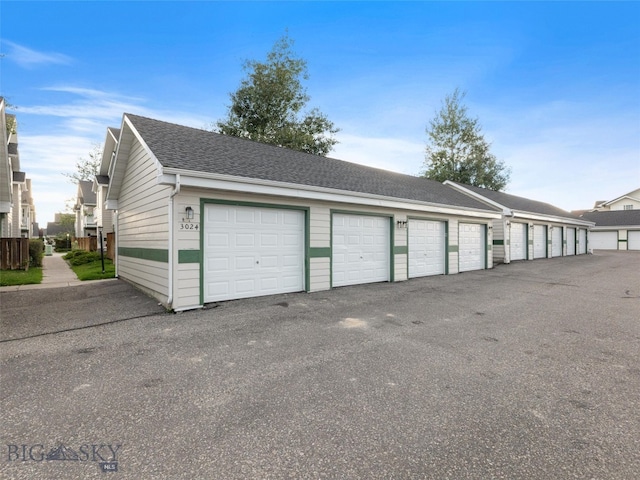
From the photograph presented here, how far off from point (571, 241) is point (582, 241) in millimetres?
3115

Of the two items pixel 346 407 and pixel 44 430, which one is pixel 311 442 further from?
pixel 44 430

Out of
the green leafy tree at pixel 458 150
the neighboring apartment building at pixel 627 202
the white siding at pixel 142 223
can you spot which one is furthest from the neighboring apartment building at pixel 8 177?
the neighboring apartment building at pixel 627 202

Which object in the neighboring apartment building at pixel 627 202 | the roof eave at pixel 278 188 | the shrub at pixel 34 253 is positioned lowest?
the shrub at pixel 34 253

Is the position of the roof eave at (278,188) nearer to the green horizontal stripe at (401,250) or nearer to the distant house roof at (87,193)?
the green horizontal stripe at (401,250)

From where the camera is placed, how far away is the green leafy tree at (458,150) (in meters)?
32.0

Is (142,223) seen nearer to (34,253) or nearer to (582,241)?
(34,253)

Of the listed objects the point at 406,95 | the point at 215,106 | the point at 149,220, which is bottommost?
the point at 149,220

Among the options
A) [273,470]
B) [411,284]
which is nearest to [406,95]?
[411,284]

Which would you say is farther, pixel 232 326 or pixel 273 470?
pixel 232 326

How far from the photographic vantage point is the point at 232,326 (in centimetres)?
Result: 534

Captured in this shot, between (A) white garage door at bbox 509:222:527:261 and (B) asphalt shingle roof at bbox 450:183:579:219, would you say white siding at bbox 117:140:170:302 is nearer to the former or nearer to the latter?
(B) asphalt shingle roof at bbox 450:183:579:219

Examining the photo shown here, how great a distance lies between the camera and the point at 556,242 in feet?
73.4

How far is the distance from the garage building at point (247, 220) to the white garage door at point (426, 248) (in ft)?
0.21

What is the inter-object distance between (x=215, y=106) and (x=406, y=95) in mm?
16147
